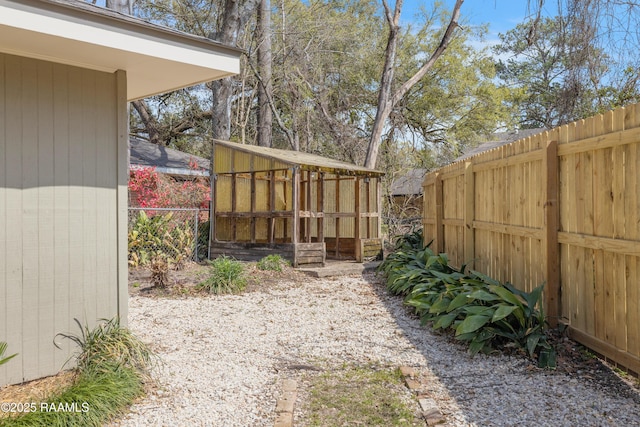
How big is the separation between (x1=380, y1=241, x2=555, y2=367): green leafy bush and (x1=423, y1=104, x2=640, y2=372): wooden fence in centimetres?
27

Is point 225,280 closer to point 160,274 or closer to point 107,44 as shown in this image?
point 160,274

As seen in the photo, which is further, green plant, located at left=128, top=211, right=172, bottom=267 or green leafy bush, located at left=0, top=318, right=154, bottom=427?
green plant, located at left=128, top=211, right=172, bottom=267

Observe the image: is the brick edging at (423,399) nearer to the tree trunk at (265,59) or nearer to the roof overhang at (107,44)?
the roof overhang at (107,44)

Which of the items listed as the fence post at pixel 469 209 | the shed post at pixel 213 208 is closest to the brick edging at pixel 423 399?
the fence post at pixel 469 209

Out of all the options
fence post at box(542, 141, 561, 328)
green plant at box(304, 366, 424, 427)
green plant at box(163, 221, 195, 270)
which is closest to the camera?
green plant at box(304, 366, 424, 427)

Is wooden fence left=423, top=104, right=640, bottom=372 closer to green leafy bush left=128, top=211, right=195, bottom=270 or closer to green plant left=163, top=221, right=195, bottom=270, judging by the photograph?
green plant left=163, top=221, right=195, bottom=270

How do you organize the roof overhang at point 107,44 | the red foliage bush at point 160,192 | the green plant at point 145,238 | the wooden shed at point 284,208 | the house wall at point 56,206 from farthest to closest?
1. the red foliage bush at point 160,192
2. the wooden shed at point 284,208
3. the green plant at point 145,238
4. the house wall at point 56,206
5. the roof overhang at point 107,44

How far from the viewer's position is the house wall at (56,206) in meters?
3.42

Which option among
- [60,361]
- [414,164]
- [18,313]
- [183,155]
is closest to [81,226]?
[18,313]

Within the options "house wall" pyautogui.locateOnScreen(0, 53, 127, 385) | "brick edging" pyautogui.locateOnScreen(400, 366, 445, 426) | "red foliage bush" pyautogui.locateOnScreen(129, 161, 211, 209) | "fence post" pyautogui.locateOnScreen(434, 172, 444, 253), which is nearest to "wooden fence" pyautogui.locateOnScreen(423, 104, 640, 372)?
"brick edging" pyautogui.locateOnScreen(400, 366, 445, 426)

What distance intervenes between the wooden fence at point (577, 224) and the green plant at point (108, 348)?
3.42m

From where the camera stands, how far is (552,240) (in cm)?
441

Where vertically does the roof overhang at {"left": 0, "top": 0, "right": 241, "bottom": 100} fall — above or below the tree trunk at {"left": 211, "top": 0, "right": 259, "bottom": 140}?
below

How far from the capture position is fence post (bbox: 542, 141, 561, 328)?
4398 millimetres
